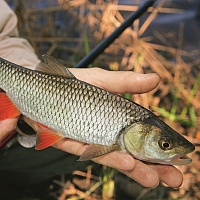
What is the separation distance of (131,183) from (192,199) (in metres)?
0.35

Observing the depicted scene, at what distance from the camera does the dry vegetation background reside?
243 cm

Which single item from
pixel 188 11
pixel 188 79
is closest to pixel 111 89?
pixel 188 79

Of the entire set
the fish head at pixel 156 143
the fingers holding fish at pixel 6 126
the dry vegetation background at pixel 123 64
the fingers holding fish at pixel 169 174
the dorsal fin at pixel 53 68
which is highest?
the dorsal fin at pixel 53 68

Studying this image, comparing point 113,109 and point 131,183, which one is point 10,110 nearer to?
point 113,109

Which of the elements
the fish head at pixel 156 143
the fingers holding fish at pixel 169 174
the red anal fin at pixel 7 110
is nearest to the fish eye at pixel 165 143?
the fish head at pixel 156 143

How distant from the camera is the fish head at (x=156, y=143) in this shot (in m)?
1.46

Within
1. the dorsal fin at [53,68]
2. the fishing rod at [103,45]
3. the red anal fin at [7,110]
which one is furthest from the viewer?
the fishing rod at [103,45]

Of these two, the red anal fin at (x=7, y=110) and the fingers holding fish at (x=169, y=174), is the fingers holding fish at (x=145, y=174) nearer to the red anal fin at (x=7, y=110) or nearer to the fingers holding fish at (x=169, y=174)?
the fingers holding fish at (x=169, y=174)

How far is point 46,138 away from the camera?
5.30 ft

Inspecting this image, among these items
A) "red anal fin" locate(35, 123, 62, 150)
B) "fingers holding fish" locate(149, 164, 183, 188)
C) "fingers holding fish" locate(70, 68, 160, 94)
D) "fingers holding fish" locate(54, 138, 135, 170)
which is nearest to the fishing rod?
"fingers holding fish" locate(70, 68, 160, 94)

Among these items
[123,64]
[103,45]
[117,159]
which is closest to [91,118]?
[117,159]

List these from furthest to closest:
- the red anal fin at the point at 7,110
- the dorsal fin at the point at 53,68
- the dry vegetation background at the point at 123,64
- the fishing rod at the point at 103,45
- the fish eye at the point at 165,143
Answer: the dry vegetation background at the point at 123,64 → the fishing rod at the point at 103,45 → the red anal fin at the point at 7,110 → the dorsal fin at the point at 53,68 → the fish eye at the point at 165,143

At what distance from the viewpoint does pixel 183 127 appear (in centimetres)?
292

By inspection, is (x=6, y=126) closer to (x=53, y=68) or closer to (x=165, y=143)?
(x=53, y=68)
